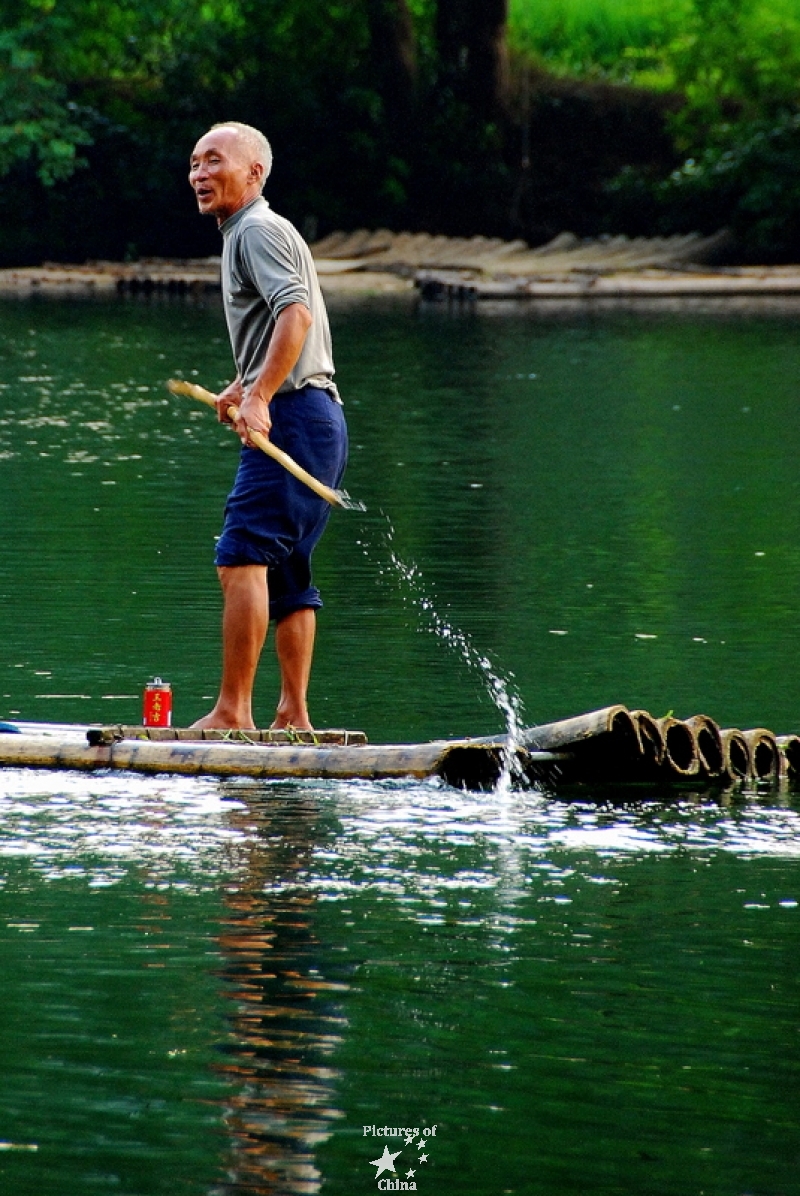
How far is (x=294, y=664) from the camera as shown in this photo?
8305 mm

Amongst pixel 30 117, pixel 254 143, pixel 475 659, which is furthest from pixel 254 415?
pixel 30 117

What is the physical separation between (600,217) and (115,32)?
29.6 ft

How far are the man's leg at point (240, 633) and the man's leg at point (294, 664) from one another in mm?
192

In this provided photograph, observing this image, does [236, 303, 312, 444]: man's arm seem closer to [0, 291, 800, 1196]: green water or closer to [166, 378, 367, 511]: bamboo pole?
[166, 378, 367, 511]: bamboo pole

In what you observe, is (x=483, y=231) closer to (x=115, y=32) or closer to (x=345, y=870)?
(x=115, y=32)

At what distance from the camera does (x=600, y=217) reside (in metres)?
40.7

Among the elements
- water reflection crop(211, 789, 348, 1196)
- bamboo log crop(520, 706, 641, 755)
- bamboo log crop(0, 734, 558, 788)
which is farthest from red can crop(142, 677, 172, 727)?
bamboo log crop(520, 706, 641, 755)

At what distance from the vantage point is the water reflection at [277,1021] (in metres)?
4.76

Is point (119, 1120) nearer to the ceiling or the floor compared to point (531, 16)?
nearer to the floor

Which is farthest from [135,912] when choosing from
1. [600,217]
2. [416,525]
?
[600,217]

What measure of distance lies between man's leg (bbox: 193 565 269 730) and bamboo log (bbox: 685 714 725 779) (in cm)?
134

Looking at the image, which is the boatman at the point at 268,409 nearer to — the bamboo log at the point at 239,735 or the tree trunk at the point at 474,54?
the bamboo log at the point at 239,735

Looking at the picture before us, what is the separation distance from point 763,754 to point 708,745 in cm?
19

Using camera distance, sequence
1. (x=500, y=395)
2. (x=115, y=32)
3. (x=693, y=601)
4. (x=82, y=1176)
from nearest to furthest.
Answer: (x=82, y=1176), (x=693, y=601), (x=500, y=395), (x=115, y=32)
